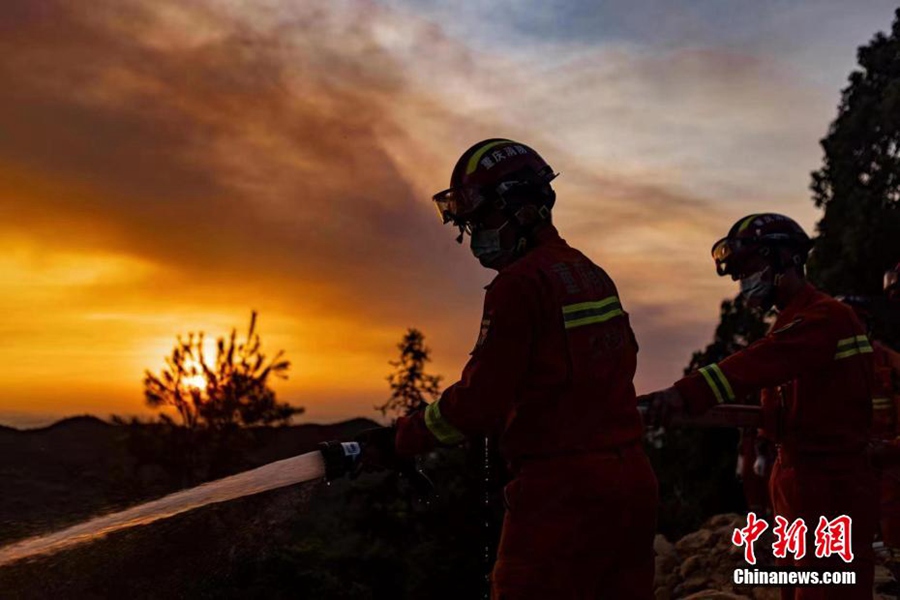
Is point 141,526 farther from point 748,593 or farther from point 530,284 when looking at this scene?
point 748,593

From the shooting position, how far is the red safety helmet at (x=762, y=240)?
604cm

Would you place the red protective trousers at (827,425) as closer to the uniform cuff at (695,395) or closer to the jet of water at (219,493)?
the uniform cuff at (695,395)

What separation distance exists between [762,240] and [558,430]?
2.92 metres

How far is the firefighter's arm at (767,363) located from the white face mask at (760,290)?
658 millimetres

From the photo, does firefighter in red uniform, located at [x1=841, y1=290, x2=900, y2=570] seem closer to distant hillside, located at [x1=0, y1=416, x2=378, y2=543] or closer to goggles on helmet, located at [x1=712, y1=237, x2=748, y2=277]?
goggles on helmet, located at [x1=712, y1=237, x2=748, y2=277]

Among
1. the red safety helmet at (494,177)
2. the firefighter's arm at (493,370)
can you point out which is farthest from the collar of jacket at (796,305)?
the firefighter's arm at (493,370)

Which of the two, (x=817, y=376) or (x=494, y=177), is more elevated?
(x=494, y=177)

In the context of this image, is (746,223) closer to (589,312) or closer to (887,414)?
(589,312)

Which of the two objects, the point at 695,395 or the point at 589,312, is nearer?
the point at 589,312

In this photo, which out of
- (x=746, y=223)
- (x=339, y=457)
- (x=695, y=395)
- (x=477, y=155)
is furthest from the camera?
(x=746, y=223)

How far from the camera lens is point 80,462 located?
1848cm

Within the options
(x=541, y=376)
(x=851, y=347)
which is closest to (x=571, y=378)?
(x=541, y=376)

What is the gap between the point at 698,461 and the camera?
26.2 meters

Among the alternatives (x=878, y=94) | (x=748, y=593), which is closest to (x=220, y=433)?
(x=748, y=593)
